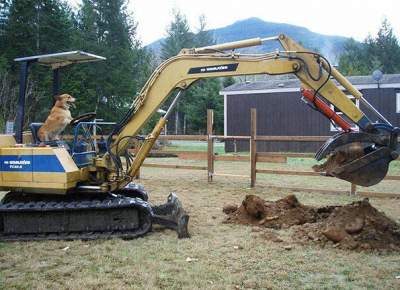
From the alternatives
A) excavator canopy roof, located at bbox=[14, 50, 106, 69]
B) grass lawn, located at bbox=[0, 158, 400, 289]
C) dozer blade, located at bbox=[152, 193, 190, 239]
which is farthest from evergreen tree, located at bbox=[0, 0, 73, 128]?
grass lawn, located at bbox=[0, 158, 400, 289]

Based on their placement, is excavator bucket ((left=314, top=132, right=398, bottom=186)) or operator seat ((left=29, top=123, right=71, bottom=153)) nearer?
excavator bucket ((left=314, top=132, right=398, bottom=186))

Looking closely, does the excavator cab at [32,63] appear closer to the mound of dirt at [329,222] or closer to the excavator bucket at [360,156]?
the mound of dirt at [329,222]

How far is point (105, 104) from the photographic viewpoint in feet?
92.5

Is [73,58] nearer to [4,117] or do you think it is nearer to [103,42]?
[4,117]

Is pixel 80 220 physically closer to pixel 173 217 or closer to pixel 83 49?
pixel 173 217

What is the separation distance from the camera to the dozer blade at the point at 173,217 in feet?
20.5

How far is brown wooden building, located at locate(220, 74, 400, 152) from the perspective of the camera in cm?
2131

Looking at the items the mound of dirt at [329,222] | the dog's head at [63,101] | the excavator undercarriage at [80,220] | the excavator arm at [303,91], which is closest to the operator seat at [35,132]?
the dog's head at [63,101]

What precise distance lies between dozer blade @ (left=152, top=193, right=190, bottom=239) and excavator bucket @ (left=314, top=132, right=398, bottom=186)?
2.04m

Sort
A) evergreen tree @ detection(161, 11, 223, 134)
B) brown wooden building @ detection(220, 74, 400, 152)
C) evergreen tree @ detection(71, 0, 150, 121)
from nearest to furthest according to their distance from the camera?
brown wooden building @ detection(220, 74, 400, 152), evergreen tree @ detection(71, 0, 150, 121), evergreen tree @ detection(161, 11, 223, 134)

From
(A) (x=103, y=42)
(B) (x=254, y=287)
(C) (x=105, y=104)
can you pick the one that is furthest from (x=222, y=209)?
(A) (x=103, y=42)

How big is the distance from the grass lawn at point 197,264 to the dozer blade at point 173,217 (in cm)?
12

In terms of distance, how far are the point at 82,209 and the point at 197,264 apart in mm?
2018

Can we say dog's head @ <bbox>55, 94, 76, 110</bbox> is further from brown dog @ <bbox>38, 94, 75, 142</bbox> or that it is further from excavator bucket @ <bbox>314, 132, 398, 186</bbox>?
excavator bucket @ <bbox>314, 132, 398, 186</bbox>
